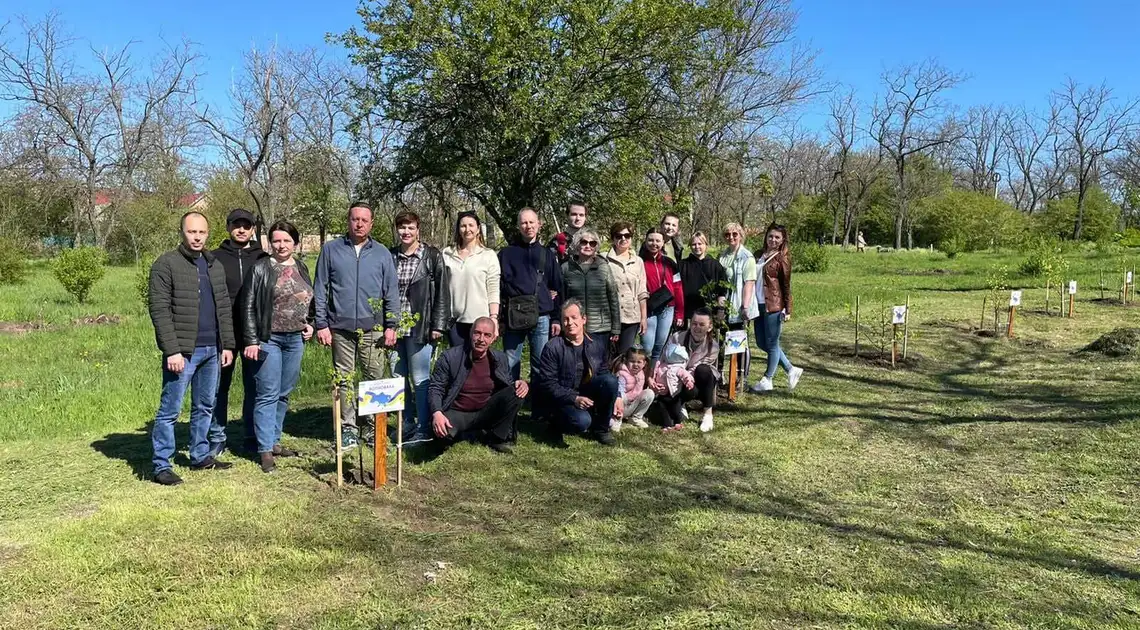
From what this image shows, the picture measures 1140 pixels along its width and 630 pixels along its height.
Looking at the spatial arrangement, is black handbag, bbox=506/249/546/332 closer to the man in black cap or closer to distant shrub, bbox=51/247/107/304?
the man in black cap

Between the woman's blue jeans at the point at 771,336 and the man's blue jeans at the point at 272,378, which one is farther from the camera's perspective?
the woman's blue jeans at the point at 771,336

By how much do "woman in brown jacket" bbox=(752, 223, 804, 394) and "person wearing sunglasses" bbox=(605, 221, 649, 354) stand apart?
53.6 inches

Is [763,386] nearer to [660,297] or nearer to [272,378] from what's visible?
[660,297]

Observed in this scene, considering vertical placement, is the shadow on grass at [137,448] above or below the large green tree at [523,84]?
below

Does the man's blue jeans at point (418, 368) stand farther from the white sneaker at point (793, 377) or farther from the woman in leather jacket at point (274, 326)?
the white sneaker at point (793, 377)

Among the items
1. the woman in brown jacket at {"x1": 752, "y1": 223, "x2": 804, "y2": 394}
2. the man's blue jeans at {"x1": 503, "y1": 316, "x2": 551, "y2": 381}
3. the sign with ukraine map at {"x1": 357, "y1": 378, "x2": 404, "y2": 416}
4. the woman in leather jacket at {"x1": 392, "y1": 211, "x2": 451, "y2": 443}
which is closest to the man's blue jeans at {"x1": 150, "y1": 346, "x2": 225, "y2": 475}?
the sign with ukraine map at {"x1": 357, "y1": 378, "x2": 404, "y2": 416}

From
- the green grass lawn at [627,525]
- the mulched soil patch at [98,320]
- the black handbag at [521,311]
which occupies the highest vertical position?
the black handbag at [521,311]

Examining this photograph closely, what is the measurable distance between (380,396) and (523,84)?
8.35 m

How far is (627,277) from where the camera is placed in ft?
18.2

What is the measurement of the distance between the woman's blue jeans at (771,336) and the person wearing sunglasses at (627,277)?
4.80 ft

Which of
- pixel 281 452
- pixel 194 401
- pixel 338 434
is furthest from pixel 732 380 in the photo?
pixel 194 401

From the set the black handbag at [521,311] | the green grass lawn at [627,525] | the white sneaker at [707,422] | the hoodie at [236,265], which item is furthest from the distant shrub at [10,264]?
the white sneaker at [707,422]

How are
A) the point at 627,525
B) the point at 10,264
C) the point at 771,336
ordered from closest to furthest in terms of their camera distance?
the point at 627,525 → the point at 771,336 → the point at 10,264

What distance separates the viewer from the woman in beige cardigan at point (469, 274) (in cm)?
480
